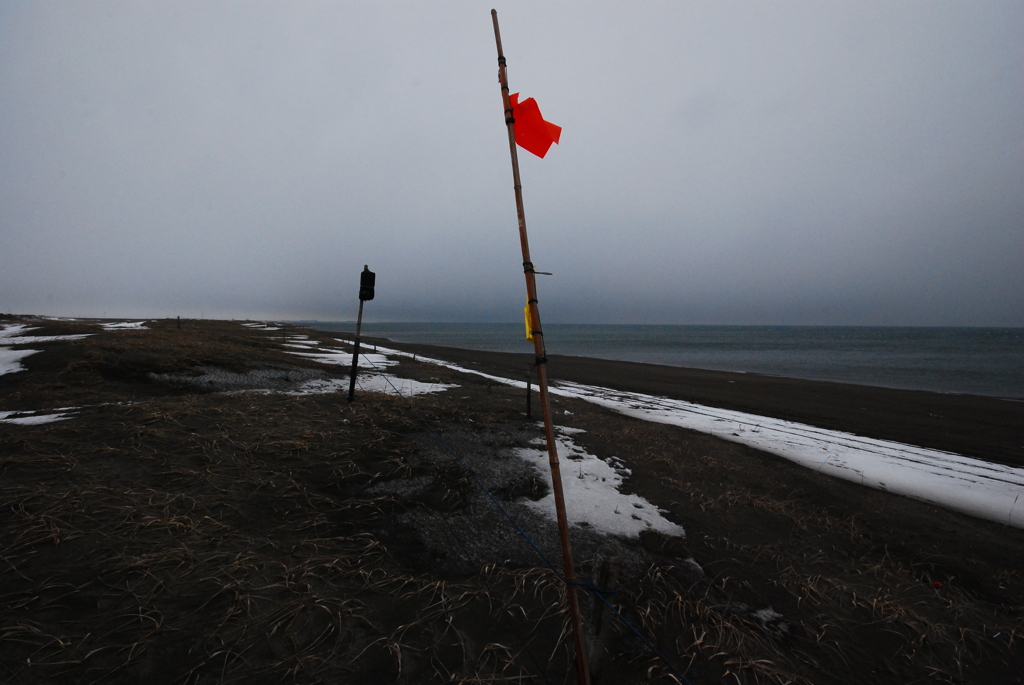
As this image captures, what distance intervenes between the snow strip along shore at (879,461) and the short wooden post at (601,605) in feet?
26.0

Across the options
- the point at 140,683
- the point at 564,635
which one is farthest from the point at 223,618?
the point at 564,635

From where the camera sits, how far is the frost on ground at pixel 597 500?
183 inches

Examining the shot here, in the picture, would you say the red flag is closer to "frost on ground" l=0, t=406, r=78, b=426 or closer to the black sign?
the black sign

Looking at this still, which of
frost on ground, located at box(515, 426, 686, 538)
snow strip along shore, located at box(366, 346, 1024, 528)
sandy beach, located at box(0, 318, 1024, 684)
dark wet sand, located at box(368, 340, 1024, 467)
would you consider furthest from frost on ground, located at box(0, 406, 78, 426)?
dark wet sand, located at box(368, 340, 1024, 467)

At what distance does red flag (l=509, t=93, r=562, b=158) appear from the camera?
2.75 metres

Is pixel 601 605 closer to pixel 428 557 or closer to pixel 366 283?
pixel 428 557

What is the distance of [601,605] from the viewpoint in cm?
233

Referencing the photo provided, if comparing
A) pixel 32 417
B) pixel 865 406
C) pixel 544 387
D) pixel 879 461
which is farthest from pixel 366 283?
pixel 865 406

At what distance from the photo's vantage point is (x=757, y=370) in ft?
99.2

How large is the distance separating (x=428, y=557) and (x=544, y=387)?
2.39 metres

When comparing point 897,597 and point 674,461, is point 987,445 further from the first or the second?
point 897,597

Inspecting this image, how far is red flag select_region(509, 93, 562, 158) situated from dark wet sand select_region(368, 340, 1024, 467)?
1421 cm

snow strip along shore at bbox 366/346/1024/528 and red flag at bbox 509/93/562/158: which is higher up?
red flag at bbox 509/93/562/158

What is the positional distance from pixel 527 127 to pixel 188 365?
12.5 meters
